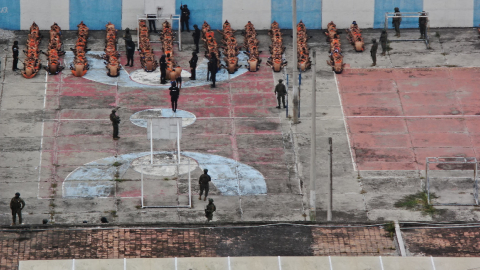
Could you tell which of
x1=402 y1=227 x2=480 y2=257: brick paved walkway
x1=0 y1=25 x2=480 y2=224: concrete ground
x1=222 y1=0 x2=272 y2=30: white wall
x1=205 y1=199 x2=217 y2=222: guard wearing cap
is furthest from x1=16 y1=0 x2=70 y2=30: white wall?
x1=402 y1=227 x2=480 y2=257: brick paved walkway

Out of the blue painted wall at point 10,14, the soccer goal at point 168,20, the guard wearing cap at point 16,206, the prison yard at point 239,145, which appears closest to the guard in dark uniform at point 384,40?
the prison yard at point 239,145

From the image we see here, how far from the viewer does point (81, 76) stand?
5756 centimetres

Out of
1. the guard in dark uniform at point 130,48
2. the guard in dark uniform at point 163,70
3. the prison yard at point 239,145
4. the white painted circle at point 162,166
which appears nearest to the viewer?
the prison yard at point 239,145

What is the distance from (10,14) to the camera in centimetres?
6328

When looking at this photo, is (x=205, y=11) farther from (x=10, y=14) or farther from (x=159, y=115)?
(x=159, y=115)

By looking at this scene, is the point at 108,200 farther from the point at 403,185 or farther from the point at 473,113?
the point at 473,113

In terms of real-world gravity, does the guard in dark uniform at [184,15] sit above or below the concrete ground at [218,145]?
above

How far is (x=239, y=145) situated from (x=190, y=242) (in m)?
16.1

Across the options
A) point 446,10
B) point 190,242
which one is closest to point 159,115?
point 190,242

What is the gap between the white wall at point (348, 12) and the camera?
63.8m

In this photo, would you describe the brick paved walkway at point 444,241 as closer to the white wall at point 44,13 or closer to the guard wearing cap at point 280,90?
the guard wearing cap at point 280,90

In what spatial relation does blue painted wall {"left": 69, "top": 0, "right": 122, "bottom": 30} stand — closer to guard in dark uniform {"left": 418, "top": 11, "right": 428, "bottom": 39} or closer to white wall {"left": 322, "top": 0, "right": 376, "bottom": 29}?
white wall {"left": 322, "top": 0, "right": 376, "bottom": 29}

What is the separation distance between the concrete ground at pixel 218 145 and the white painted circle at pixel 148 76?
0.81m

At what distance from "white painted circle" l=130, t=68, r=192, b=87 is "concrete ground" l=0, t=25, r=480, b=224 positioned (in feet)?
2.66
